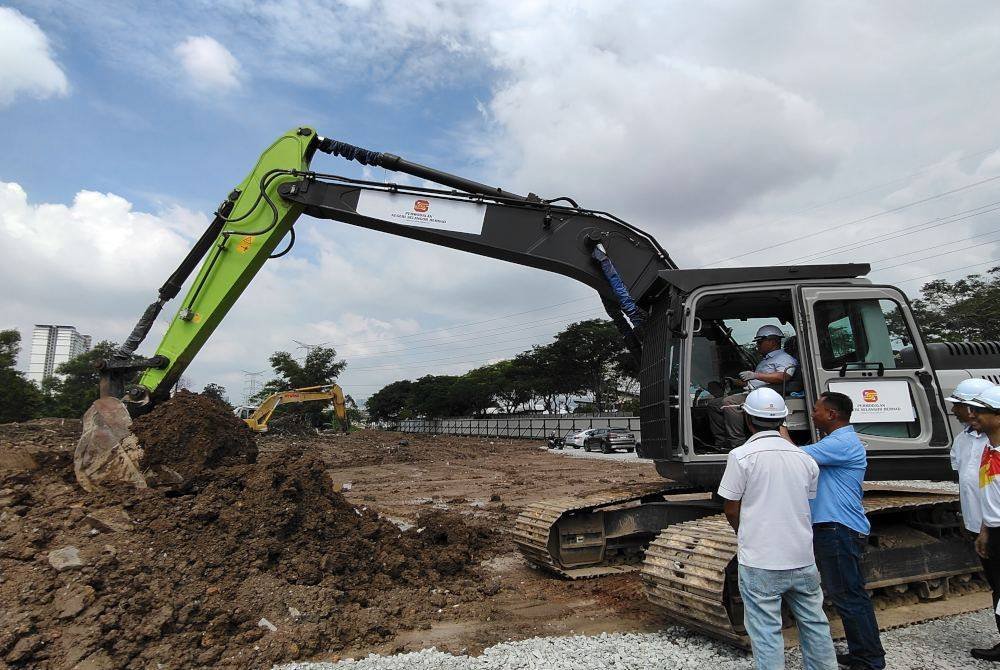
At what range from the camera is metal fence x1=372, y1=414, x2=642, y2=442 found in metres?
31.6

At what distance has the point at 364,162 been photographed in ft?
21.3

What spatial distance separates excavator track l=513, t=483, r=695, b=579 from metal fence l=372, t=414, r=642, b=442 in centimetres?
1986

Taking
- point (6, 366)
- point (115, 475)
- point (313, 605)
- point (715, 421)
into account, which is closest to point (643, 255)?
point (715, 421)

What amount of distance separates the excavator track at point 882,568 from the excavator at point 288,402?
20.9m

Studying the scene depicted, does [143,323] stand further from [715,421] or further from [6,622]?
[715,421]

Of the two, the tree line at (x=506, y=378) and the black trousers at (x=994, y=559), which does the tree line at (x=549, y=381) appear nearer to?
the tree line at (x=506, y=378)

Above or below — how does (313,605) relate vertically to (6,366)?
below

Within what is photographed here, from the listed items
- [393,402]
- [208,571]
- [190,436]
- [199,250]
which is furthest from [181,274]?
[393,402]

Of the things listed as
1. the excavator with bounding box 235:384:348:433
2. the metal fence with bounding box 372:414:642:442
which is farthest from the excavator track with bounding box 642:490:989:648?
the excavator with bounding box 235:384:348:433

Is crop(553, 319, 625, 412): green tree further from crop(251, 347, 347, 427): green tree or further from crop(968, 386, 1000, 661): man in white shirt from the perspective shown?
crop(968, 386, 1000, 661): man in white shirt

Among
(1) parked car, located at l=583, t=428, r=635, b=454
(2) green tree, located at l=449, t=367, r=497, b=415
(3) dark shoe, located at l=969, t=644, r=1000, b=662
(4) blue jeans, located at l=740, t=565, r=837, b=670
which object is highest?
(2) green tree, located at l=449, t=367, r=497, b=415

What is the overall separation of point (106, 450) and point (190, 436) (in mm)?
714

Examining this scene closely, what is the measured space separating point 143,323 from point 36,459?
1.49 meters

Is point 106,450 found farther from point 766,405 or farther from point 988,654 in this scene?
point 988,654
